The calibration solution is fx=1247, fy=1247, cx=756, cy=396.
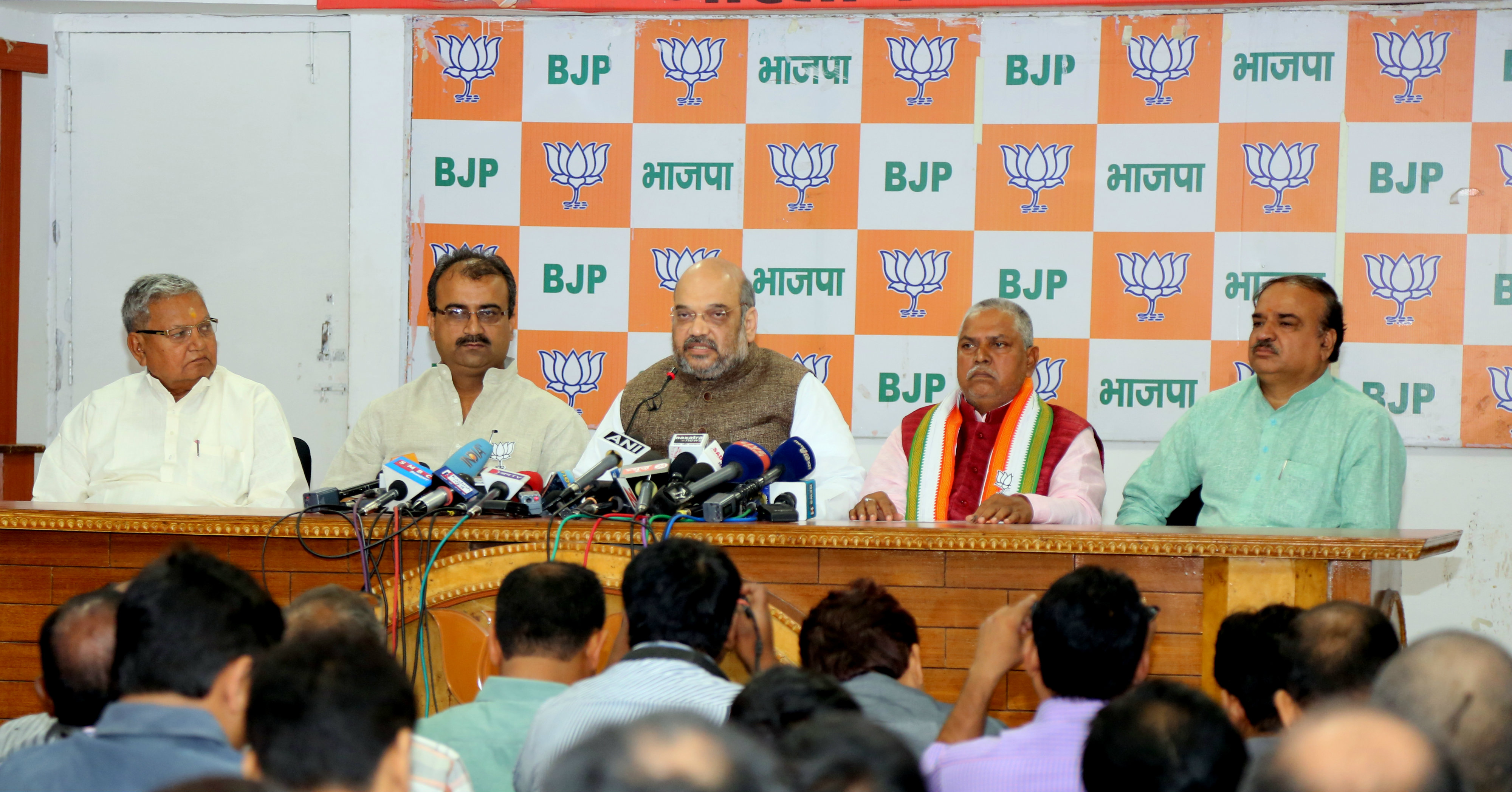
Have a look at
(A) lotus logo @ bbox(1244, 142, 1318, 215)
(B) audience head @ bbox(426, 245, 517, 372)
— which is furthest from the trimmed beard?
(A) lotus logo @ bbox(1244, 142, 1318, 215)

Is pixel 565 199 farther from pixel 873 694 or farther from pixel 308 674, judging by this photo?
pixel 308 674

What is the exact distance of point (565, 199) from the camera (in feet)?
17.0

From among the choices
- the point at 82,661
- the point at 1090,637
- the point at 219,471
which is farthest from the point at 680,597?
the point at 219,471

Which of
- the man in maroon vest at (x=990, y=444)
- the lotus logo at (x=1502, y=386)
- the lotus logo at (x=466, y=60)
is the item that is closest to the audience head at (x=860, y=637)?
the man in maroon vest at (x=990, y=444)

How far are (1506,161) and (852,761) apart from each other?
182 inches

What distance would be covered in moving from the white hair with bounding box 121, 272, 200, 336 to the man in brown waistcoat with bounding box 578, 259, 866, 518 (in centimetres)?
140

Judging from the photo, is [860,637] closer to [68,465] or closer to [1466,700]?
[1466,700]

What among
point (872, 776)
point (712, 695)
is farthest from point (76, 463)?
point (872, 776)

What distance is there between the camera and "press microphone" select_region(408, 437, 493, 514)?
2977mm

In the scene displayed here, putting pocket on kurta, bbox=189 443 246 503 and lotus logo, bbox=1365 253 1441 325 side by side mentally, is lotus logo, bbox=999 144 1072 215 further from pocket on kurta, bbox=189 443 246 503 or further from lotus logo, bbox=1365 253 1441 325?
pocket on kurta, bbox=189 443 246 503

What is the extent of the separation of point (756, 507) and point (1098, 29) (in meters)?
2.83

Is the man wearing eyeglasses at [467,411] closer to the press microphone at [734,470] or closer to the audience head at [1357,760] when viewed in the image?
the press microphone at [734,470]

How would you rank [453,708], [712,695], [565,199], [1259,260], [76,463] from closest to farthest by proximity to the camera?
[712,695]
[453,708]
[76,463]
[1259,260]
[565,199]

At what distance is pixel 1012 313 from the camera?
3.95m
